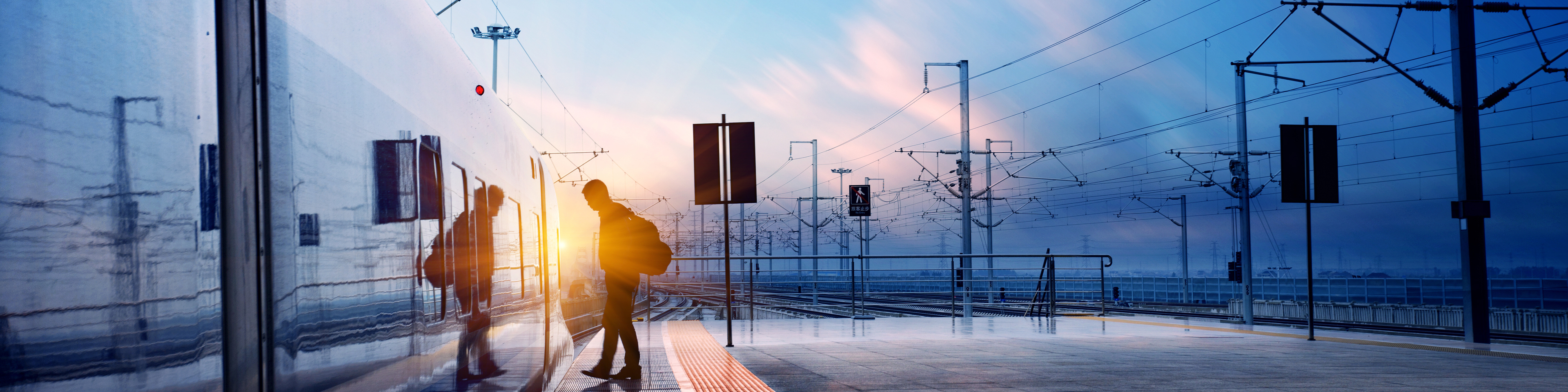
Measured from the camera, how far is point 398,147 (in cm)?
248

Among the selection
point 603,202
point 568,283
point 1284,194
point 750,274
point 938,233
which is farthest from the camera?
point 938,233

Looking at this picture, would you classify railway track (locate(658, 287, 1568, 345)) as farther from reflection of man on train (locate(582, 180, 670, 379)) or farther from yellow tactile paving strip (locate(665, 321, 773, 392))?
reflection of man on train (locate(582, 180, 670, 379))

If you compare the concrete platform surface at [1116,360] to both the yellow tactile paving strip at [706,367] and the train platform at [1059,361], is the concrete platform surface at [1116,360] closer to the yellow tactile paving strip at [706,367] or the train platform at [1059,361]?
the train platform at [1059,361]

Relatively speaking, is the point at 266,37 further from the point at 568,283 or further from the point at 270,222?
the point at 568,283

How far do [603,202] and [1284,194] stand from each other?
7734mm

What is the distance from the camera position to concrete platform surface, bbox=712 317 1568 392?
5820mm

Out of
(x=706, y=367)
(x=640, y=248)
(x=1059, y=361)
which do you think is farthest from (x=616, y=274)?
(x=1059, y=361)

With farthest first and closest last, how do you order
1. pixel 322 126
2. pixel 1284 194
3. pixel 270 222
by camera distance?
pixel 1284 194 < pixel 322 126 < pixel 270 222

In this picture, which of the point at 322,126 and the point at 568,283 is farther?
the point at 568,283

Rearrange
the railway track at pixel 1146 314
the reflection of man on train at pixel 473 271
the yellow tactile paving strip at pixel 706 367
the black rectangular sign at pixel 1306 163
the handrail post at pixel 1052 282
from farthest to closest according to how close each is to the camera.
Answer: the railway track at pixel 1146 314 < the handrail post at pixel 1052 282 < the black rectangular sign at pixel 1306 163 < the yellow tactile paving strip at pixel 706 367 < the reflection of man on train at pixel 473 271

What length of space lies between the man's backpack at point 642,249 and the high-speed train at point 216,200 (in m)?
3.42

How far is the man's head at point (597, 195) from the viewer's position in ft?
20.3

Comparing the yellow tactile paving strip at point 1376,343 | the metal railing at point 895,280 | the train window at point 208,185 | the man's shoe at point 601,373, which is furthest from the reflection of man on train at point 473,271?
the yellow tactile paving strip at point 1376,343

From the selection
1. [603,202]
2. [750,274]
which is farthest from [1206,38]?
[603,202]
